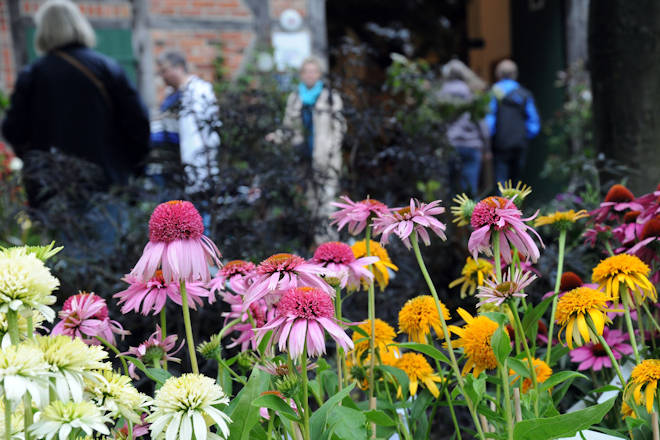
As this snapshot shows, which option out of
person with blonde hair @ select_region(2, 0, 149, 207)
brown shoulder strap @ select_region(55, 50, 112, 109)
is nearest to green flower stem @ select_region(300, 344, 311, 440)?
person with blonde hair @ select_region(2, 0, 149, 207)

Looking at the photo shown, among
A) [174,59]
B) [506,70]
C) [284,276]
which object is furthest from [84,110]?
[506,70]

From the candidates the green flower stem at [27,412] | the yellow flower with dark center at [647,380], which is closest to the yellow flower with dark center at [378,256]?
the yellow flower with dark center at [647,380]

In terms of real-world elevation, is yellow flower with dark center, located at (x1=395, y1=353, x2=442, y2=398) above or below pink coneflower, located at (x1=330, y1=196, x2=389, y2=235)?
below

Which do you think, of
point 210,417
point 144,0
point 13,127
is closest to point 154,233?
point 210,417

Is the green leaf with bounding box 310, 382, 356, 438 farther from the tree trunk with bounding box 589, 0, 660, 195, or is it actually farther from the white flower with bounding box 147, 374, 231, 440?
the tree trunk with bounding box 589, 0, 660, 195

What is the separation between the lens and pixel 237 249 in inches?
84.4

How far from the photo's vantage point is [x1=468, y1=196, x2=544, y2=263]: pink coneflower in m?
0.96

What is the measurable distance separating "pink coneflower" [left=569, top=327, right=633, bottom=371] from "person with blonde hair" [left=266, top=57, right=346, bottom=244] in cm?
126

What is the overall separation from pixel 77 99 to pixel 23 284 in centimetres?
285

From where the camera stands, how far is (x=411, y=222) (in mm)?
1011

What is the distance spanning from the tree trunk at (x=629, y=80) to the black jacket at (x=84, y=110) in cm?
189

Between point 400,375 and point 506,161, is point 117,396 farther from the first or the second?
point 506,161

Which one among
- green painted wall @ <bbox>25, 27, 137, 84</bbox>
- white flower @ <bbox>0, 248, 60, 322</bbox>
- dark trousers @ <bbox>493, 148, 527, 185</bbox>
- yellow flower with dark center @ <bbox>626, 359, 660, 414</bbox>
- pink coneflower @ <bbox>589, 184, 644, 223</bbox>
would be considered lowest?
dark trousers @ <bbox>493, 148, 527, 185</bbox>

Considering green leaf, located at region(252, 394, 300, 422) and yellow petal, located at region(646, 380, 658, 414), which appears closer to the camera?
green leaf, located at region(252, 394, 300, 422)
